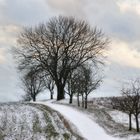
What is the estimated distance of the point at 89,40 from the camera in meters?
73.5

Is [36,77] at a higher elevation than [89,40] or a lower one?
lower

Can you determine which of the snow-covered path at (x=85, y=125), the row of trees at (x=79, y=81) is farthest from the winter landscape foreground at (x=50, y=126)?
the row of trees at (x=79, y=81)

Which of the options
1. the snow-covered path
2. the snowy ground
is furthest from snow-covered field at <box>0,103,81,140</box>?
the snowy ground

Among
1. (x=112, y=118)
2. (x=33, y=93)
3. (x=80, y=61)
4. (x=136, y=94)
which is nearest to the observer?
(x=136, y=94)

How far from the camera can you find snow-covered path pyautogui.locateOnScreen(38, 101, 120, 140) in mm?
41281

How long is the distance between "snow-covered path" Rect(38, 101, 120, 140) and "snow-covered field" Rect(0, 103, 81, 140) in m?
2.03

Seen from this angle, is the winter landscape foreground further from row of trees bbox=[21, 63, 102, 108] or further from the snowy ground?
row of trees bbox=[21, 63, 102, 108]

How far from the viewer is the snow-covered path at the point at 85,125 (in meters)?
41.3

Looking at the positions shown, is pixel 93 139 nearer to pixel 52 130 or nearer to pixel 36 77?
pixel 52 130

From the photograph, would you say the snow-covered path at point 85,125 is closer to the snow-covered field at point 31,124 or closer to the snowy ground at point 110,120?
the snowy ground at point 110,120

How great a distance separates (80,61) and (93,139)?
32.4 meters

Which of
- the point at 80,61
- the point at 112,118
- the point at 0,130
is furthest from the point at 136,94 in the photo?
the point at 80,61

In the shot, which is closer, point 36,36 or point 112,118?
point 112,118

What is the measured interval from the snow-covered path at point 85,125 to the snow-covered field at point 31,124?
2.03 m
